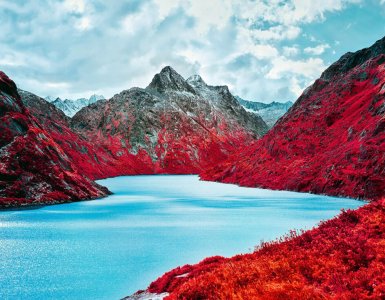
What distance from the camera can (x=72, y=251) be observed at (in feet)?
113

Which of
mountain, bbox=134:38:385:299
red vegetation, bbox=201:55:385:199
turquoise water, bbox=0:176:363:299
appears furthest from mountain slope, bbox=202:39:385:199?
turquoise water, bbox=0:176:363:299

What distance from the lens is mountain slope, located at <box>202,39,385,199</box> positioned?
275 feet

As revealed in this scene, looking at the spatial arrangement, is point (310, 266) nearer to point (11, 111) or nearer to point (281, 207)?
point (281, 207)

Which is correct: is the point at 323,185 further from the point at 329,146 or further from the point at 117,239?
the point at 117,239

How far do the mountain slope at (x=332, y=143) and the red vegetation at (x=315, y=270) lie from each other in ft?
201

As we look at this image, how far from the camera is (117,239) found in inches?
1570

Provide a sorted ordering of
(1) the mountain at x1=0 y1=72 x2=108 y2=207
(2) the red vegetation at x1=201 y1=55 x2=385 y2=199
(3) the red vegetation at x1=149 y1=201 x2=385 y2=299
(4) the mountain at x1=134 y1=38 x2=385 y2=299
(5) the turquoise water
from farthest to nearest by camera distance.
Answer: (2) the red vegetation at x1=201 y1=55 x2=385 y2=199
(1) the mountain at x1=0 y1=72 x2=108 y2=207
(5) the turquoise water
(4) the mountain at x1=134 y1=38 x2=385 y2=299
(3) the red vegetation at x1=149 y1=201 x2=385 y2=299

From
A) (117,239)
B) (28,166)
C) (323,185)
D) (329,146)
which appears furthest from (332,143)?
(117,239)

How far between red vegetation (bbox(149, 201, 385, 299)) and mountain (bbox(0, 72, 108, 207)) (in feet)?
190

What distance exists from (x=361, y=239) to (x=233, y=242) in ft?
78.0

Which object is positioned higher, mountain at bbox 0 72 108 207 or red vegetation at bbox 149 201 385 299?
mountain at bbox 0 72 108 207

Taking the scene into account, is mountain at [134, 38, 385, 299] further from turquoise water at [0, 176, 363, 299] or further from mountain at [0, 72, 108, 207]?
mountain at [0, 72, 108, 207]

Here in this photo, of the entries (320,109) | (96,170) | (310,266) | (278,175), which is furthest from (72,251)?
(96,170)

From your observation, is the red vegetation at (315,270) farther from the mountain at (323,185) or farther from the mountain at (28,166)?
the mountain at (28,166)
